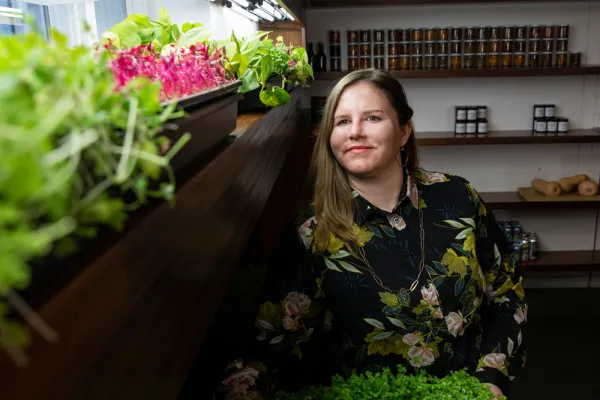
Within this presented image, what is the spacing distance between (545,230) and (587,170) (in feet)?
1.75

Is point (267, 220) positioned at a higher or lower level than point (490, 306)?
higher

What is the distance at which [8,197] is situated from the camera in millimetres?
284

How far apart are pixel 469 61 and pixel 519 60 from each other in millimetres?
323

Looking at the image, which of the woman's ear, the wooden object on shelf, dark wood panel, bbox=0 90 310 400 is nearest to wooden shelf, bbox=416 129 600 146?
the wooden object on shelf

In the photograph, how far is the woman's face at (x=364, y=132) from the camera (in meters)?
1.55

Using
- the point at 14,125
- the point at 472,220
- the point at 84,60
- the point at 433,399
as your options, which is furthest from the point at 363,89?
the point at 14,125

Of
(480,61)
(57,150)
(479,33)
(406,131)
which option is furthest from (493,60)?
(57,150)

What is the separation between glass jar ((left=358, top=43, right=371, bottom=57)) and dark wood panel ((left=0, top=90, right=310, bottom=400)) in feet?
10.8

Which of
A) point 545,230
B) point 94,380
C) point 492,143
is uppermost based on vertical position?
point 94,380

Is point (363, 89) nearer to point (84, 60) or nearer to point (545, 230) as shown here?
point (84, 60)

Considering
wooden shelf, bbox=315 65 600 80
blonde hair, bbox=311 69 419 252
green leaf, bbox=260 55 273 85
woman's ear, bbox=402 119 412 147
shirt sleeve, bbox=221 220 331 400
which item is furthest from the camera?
wooden shelf, bbox=315 65 600 80

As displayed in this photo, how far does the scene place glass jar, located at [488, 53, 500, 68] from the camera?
4.07 m

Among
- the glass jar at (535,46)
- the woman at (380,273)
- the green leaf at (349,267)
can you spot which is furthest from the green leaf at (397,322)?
the glass jar at (535,46)

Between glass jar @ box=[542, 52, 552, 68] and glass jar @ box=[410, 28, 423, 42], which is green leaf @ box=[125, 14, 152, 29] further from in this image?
glass jar @ box=[542, 52, 552, 68]
